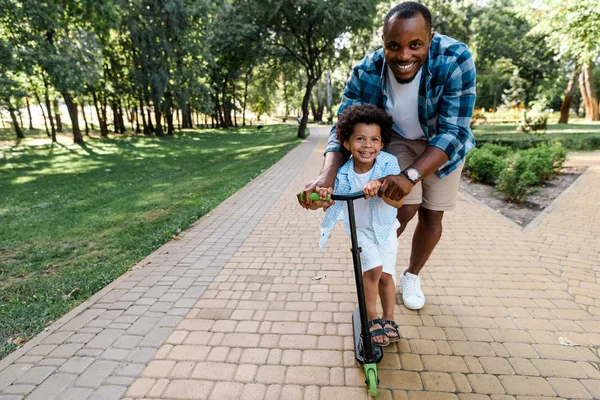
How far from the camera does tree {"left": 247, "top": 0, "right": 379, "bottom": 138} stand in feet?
51.8

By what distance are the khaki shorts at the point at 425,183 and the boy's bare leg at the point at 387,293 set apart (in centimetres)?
56

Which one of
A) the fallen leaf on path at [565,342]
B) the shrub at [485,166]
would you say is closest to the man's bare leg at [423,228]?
the fallen leaf on path at [565,342]

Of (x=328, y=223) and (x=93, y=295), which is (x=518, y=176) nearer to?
(x=328, y=223)

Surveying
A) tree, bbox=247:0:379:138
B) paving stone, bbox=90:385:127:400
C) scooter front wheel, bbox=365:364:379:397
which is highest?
tree, bbox=247:0:379:138

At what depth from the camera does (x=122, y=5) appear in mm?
18844

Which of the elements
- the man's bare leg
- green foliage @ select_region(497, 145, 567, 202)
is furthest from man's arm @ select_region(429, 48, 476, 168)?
green foliage @ select_region(497, 145, 567, 202)

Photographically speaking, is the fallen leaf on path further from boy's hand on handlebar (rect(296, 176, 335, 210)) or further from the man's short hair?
the man's short hair

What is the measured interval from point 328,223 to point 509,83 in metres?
39.4

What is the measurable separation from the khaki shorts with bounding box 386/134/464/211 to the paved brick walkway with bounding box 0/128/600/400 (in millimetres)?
914

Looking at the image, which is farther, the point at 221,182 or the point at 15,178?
the point at 15,178

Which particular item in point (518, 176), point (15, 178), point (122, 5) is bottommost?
point (15, 178)

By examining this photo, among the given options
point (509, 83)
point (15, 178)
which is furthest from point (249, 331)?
point (509, 83)

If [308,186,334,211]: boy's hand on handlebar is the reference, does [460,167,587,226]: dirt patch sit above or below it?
below

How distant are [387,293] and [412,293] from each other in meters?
0.62
